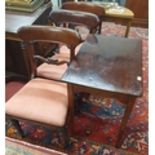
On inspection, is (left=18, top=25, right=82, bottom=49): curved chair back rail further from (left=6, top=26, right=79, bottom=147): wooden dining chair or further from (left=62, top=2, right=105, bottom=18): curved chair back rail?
(left=62, top=2, right=105, bottom=18): curved chair back rail

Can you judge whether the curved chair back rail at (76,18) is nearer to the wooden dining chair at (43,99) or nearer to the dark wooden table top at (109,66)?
the dark wooden table top at (109,66)

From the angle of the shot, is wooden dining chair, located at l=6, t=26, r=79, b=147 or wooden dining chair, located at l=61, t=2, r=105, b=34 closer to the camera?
wooden dining chair, located at l=6, t=26, r=79, b=147

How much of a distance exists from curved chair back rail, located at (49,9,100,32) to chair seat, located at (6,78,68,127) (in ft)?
1.91

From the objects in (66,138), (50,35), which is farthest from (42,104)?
(50,35)

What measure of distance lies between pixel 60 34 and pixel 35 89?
422mm

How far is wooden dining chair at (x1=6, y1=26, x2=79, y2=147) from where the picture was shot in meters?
1.26

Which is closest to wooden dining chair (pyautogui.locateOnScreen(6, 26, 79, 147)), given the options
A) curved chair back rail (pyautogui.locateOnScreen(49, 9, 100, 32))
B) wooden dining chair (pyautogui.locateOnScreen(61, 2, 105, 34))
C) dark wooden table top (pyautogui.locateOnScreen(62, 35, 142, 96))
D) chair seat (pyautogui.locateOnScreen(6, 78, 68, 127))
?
chair seat (pyautogui.locateOnScreen(6, 78, 68, 127))

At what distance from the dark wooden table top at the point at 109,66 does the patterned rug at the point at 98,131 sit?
0.55 meters

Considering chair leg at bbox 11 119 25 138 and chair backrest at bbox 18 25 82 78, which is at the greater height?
chair backrest at bbox 18 25 82 78

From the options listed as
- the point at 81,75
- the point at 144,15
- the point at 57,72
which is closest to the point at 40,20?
the point at 57,72

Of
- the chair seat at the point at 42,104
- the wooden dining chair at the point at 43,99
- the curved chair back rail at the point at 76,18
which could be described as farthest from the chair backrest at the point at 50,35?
the curved chair back rail at the point at 76,18

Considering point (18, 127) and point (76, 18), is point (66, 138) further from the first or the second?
point (76, 18)

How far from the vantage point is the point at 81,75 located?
119 centimetres

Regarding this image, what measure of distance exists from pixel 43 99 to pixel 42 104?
0.04 metres
